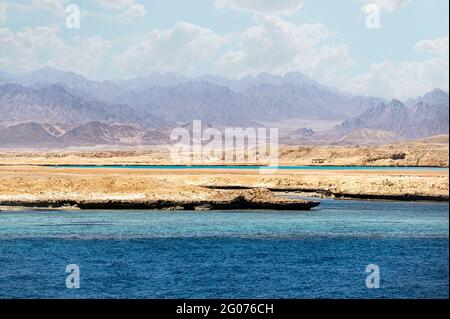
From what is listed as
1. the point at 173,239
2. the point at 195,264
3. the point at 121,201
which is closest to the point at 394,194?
the point at 121,201

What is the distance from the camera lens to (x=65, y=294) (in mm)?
28266

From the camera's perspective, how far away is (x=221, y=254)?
124 feet

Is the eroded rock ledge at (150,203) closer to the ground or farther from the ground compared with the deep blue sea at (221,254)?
farther from the ground

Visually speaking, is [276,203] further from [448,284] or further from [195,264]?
[448,284]

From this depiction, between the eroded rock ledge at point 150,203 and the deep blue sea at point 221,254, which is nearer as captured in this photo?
the deep blue sea at point 221,254

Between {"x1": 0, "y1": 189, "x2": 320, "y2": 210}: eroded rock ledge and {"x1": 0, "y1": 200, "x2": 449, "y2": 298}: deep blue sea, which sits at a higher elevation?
{"x1": 0, "y1": 189, "x2": 320, "y2": 210}: eroded rock ledge

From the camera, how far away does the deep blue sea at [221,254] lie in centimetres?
2942

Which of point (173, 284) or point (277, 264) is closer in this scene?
point (173, 284)

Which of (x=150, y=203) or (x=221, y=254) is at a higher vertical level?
(x=150, y=203)

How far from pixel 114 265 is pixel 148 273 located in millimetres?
2872

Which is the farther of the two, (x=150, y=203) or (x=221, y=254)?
(x=150, y=203)

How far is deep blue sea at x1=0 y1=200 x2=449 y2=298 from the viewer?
96.5 feet

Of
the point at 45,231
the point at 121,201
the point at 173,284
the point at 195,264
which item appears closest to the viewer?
the point at 173,284

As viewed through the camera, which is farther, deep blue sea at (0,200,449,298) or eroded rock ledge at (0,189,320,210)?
eroded rock ledge at (0,189,320,210)
